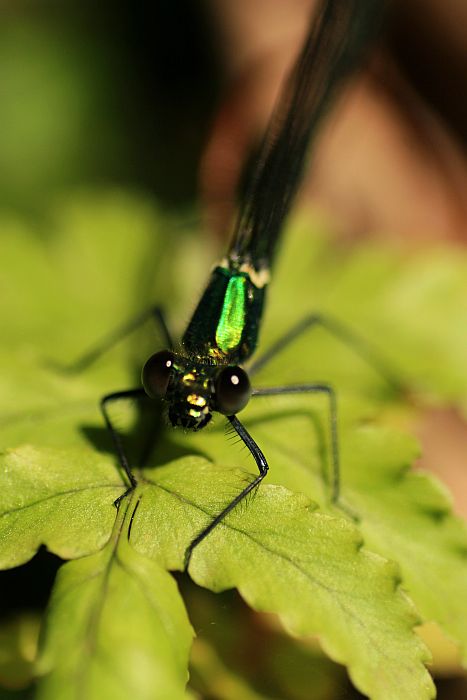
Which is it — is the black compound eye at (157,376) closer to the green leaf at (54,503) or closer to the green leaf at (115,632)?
the green leaf at (54,503)

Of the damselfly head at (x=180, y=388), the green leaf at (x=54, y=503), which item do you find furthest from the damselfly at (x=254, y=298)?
the green leaf at (x=54, y=503)

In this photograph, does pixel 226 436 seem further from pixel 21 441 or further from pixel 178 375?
pixel 21 441

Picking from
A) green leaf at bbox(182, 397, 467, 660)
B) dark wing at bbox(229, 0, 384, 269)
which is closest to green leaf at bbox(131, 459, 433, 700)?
green leaf at bbox(182, 397, 467, 660)

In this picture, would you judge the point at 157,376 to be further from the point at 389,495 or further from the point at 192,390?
the point at 389,495

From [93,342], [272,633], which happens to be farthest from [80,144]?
[272,633]

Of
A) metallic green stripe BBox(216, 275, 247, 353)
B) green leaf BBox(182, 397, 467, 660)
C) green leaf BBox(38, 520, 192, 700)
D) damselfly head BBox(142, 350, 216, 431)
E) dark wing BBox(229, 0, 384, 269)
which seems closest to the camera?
green leaf BBox(38, 520, 192, 700)

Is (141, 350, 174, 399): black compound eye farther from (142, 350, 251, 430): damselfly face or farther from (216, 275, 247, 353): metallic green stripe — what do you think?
(216, 275, 247, 353): metallic green stripe

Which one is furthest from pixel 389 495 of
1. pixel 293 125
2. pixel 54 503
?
pixel 293 125
